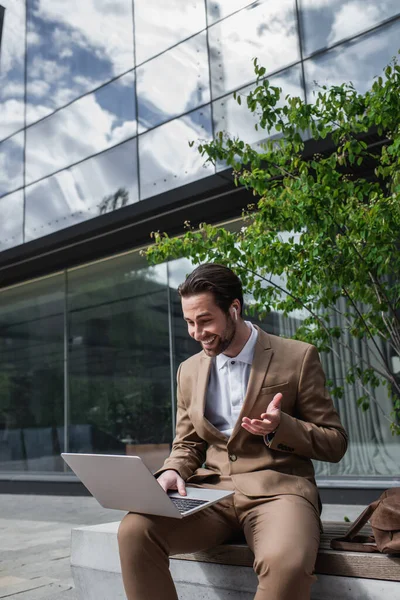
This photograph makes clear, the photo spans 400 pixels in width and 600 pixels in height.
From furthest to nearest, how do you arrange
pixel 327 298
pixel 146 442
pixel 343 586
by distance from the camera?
Answer: pixel 146 442
pixel 327 298
pixel 343 586

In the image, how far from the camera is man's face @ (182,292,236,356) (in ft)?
9.46

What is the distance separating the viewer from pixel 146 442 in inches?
430

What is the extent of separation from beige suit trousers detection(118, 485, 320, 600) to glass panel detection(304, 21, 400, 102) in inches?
246

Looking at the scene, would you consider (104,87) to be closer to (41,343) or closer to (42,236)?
(42,236)

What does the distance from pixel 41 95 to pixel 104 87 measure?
69.8 inches

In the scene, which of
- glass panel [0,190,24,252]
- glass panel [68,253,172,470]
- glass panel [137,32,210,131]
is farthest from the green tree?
glass panel [0,190,24,252]

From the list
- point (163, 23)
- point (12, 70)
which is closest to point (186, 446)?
point (163, 23)

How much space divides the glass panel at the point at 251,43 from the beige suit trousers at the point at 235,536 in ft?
23.7

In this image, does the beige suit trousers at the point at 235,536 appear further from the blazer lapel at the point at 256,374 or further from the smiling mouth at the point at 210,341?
the smiling mouth at the point at 210,341

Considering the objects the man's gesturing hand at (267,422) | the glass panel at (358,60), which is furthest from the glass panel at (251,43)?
the man's gesturing hand at (267,422)

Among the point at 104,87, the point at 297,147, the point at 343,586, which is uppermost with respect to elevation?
the point at 104,87

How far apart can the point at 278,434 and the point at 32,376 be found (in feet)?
37.0

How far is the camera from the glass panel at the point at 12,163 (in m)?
12.4

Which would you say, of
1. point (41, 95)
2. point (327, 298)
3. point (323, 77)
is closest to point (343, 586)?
point (327, 298)
